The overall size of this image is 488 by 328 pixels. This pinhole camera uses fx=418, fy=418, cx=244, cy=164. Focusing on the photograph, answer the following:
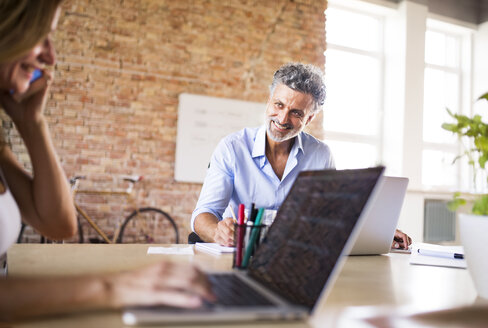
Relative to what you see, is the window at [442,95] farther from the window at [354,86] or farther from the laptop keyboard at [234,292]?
the laptop keyboard at [234,292]

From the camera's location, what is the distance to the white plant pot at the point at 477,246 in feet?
2.65

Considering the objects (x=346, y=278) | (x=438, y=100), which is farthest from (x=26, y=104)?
(x=438, y=100)

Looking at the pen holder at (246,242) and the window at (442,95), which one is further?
the window at (442,95)

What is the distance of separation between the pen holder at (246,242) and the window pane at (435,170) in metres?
5.90

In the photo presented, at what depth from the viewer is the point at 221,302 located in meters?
0.61

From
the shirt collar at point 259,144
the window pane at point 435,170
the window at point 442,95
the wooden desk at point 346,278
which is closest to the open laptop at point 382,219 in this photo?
the wooden desk at point 346,278

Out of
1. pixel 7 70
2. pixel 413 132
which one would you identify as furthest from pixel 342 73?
pixel 7 70

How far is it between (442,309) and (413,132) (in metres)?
5.51

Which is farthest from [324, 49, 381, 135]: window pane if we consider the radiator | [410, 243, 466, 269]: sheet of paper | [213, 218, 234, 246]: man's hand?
[213, 218, 234, 246]: man's hand

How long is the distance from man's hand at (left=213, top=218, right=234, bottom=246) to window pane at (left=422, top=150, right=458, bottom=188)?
5.59 m

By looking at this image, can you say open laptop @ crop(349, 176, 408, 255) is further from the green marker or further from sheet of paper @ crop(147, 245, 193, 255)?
sheet of paper @ crop(147, 245, 193, 255)

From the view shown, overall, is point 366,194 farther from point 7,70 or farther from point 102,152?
point 102,152

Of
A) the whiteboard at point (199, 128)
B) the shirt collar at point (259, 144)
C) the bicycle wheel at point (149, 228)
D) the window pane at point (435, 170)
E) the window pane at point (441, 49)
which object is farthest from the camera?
the window pane at point (441, 49)

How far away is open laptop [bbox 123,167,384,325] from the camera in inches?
22.6
